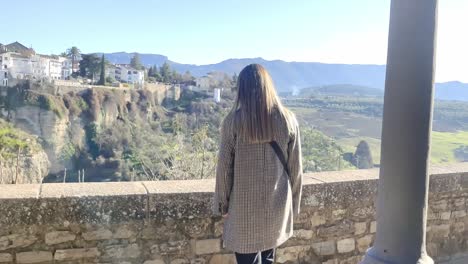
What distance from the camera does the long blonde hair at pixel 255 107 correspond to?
225 centimetres

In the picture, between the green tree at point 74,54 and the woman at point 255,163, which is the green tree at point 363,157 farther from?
the green tree at point 74,54

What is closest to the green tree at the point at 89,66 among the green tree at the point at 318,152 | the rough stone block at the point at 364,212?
the green tree at the point at 318,152

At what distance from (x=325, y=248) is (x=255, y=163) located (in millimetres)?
1495

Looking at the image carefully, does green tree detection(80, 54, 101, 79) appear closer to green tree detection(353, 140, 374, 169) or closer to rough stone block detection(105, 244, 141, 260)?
green tree detection(353, 140, 374, 169)

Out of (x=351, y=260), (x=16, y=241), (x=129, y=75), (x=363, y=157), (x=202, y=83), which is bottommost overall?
(x=363, y=157)

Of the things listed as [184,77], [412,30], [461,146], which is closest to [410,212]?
[412,30]

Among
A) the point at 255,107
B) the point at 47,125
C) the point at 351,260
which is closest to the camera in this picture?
the point at 255,107

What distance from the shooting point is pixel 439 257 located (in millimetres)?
4055

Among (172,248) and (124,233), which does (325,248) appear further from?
(124,233)

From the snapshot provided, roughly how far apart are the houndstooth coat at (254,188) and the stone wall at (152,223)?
24.7 inches

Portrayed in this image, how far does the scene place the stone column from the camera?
74.2 inches

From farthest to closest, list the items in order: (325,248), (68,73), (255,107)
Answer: (68,73), (325,248), (255,107)

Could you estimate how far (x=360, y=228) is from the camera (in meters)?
3.58

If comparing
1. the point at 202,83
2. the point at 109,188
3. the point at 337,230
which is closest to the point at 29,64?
the point at 202,83
